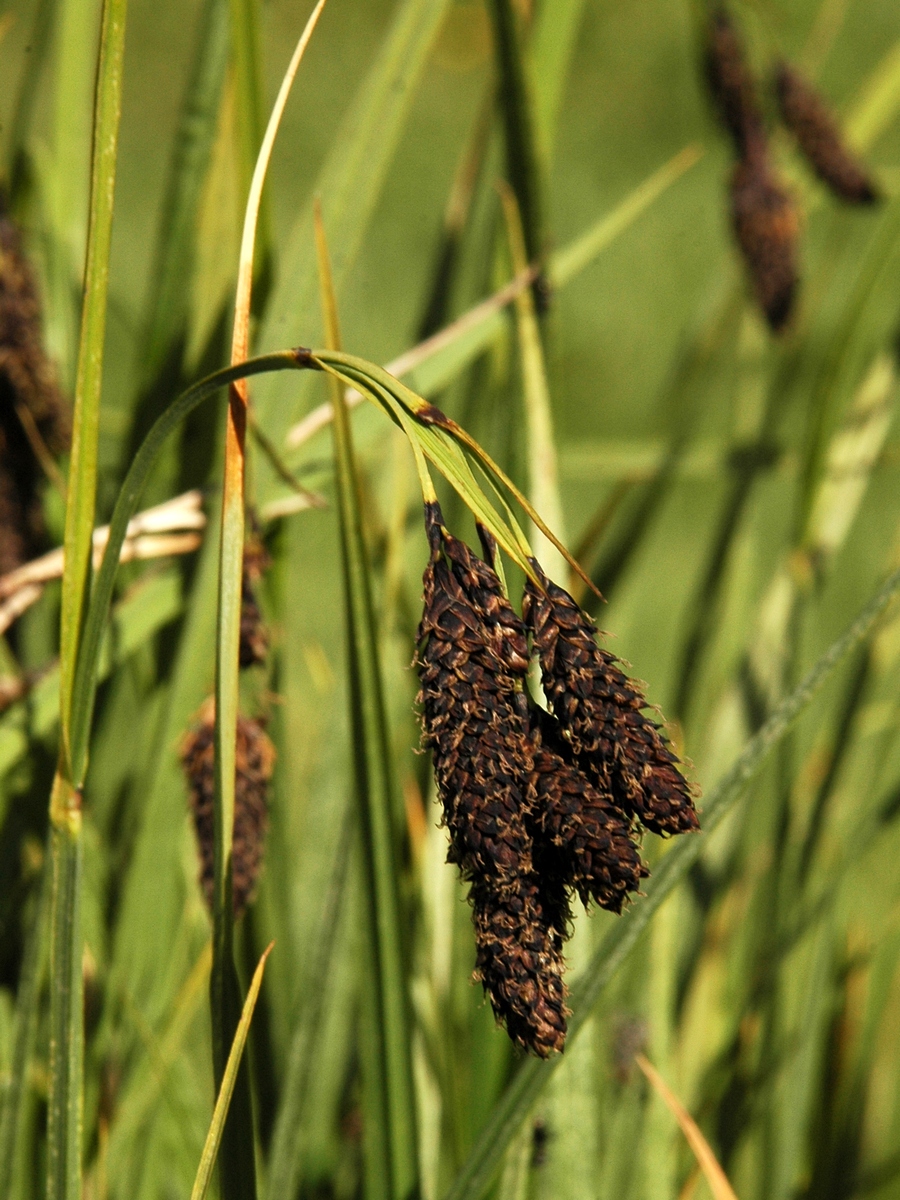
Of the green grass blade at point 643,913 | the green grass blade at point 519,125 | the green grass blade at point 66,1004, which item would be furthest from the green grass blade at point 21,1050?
the green grass blade at point 519,125

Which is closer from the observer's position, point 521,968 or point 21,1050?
point 521,968

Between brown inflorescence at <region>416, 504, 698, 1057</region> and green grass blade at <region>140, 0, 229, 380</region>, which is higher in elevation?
green grass blade at <region>140, 0, 229, 380</region>

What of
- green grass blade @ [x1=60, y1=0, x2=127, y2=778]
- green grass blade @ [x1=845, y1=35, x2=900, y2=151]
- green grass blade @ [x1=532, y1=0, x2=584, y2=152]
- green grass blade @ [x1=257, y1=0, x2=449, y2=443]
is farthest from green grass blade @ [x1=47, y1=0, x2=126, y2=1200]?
green grass blade @ [x1=845, y1=35, x2=900, y2=151]

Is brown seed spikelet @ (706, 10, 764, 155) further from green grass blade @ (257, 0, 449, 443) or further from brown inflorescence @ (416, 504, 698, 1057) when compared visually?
brown inflorescence @ (416, 504, 698, 1057)

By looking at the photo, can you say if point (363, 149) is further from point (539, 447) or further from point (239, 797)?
point (239, 797)

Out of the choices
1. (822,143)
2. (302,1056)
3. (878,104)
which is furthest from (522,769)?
(878,104)

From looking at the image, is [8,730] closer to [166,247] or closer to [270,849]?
[270,849]
